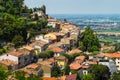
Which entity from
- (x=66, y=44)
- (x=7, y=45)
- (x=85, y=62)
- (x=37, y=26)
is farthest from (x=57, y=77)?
(x=37, y=26)

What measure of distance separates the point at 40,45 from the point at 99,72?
8.22m

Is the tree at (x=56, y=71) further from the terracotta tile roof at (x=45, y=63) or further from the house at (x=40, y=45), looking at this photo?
the house at (x=40, y=45)

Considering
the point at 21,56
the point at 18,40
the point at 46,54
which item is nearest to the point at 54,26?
the point at 18,40

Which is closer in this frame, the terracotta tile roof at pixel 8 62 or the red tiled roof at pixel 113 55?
the terracotta tile roof at pixel 8 62

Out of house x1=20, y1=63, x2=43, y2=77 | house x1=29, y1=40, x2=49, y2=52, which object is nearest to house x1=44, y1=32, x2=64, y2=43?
house x1=29, y1=40, x2=49, y2=52

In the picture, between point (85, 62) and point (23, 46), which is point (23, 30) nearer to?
point (23, 46)

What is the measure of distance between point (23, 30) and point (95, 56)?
7515mm

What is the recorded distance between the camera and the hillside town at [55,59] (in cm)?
3394

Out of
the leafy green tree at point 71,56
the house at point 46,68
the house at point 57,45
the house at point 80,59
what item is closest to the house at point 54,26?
the house at point 57,45

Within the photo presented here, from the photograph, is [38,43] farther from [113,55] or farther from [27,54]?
[113,55]

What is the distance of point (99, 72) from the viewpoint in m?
34.6

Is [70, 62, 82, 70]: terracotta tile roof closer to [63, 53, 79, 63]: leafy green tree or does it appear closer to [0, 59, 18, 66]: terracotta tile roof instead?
[63, 53, 79, 63]: leafy green tree

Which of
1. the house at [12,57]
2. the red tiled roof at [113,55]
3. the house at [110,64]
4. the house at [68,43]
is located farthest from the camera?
the house at [68,43]

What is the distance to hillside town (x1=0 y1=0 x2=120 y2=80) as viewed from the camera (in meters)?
33.9
